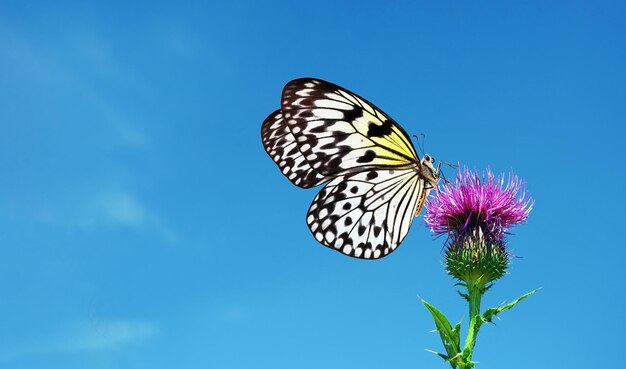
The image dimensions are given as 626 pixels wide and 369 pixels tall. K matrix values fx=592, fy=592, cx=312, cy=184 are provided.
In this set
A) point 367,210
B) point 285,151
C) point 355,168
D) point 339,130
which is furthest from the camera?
point 285,151

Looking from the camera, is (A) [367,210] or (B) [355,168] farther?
(A) [367,210]

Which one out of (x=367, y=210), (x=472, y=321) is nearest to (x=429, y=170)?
(x=367, y=210)

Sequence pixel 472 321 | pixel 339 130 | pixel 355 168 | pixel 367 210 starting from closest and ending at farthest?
pixel 472 321
pixel 339 130
pixel 355 168
pixel 367 210

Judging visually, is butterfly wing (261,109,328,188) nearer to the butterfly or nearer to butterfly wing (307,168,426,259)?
the butterfly

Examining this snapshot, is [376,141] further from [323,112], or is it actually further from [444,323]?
[444,323]

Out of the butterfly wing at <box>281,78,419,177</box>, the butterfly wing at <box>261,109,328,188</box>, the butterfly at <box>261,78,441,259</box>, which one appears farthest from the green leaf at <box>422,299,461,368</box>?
the butterfly wing at <box>261,109,328,188</box>

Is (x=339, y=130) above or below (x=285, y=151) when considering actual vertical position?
below

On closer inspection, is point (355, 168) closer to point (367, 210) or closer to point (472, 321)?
point (367, 210)

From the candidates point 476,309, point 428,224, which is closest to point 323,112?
point 428,224
